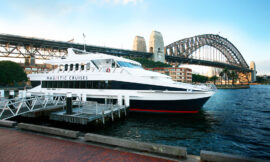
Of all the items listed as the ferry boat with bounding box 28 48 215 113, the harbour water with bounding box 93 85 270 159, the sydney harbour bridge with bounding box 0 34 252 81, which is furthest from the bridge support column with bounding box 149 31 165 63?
the harbour water with bounding box 93 85 270 159

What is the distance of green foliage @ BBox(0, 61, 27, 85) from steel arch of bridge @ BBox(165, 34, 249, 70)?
8967 centimetres

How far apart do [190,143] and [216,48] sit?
160 metres

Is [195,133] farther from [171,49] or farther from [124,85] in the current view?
[171,49]

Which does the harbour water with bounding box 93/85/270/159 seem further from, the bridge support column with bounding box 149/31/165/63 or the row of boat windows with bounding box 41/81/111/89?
the bridge support column with bounding box 149/31/165/63

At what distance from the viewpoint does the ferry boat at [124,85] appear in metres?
12.9

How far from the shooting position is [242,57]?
155 meters

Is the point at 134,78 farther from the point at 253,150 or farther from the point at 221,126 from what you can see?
the point at 253,150

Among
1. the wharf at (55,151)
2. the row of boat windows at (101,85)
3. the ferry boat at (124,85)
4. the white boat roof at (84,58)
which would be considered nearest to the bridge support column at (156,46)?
the white boat roof at (84,58)

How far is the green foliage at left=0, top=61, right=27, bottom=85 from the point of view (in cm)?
4862

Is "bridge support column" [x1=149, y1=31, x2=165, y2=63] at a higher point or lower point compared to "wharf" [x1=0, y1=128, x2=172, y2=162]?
higher

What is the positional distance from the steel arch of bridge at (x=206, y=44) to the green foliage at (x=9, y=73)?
8967 cm

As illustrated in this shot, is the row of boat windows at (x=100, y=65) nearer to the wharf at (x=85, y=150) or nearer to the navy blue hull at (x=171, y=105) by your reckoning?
the navy blue hull at (x=171, y=105)

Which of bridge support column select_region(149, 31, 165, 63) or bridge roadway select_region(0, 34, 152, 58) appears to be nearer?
bridge roadway select_region(0, 34, 152, 58)

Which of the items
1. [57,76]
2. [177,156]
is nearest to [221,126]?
[177,156]
